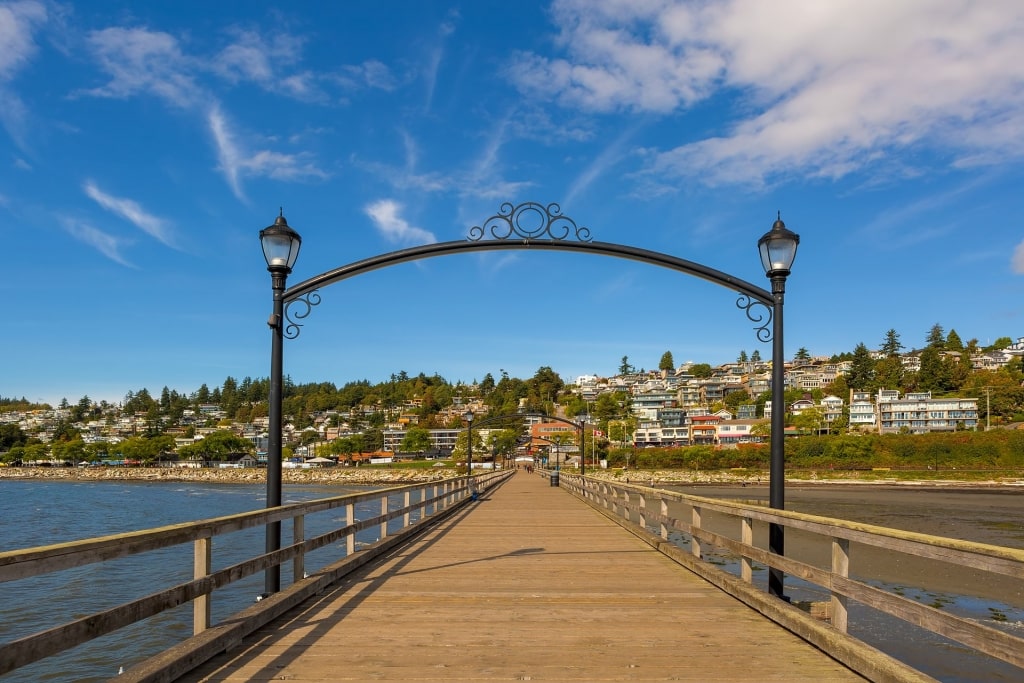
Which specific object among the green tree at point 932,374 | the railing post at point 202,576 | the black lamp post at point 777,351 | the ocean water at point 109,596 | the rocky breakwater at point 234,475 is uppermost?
the green tree at point 932,374

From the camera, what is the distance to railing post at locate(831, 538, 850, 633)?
5199 millimetres

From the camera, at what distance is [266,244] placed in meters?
8.38

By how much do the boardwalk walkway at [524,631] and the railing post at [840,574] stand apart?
271mm

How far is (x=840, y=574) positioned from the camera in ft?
17.1

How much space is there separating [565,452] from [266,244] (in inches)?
5353

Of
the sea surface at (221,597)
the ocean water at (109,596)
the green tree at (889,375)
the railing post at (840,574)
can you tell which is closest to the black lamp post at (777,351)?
the railing post at (840,574)

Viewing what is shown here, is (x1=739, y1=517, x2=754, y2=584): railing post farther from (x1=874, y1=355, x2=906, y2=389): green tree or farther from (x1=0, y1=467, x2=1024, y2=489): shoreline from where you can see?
(x1=874, y1=355, x2=906, y2=389): green tree

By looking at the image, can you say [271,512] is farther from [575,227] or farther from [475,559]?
[575,227]

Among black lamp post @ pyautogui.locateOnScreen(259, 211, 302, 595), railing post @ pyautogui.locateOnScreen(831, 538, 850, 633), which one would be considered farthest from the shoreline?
railing post @ pyautogui.locateOnScreen(831, 538, 850, 633)

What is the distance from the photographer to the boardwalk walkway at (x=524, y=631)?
4812 millimetres

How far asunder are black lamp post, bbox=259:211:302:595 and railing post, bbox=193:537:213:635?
8.40 ft

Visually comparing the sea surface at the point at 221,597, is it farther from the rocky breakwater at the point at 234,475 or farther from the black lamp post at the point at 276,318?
the rocky breakwater at the point at 234,475

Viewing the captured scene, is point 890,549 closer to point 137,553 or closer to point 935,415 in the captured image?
point 137,553

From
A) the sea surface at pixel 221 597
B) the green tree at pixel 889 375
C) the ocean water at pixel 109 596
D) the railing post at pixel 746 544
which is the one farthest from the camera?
the green tree at pixel 889 375
